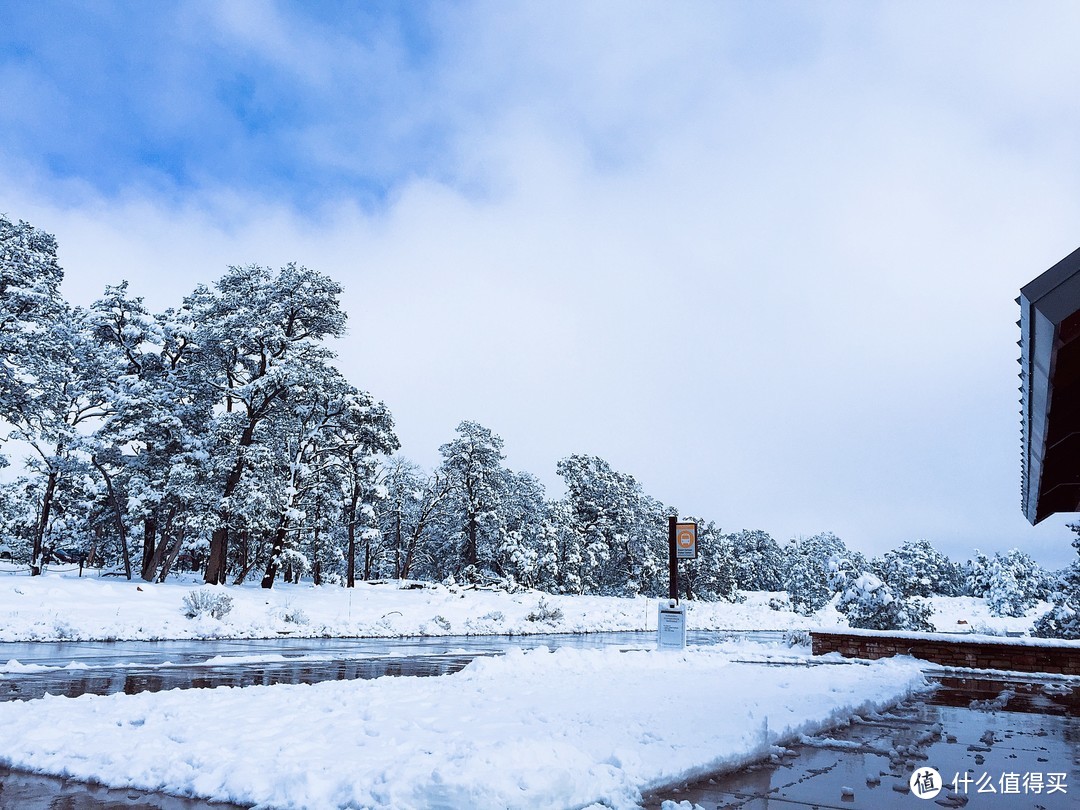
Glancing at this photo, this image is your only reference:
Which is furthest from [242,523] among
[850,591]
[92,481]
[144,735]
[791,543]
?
[791,543]

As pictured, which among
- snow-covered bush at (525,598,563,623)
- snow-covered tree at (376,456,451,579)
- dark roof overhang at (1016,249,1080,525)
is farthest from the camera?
snow-covered tree at (376,456,451,579)

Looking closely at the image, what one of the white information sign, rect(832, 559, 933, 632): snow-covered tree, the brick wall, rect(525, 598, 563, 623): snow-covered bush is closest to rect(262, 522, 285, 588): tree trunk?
rect(525, 598, 563, 623): snow-covered bush

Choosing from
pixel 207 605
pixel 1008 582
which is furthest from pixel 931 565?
pixel 207 605

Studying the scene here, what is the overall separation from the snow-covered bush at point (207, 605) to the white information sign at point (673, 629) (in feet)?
46.4

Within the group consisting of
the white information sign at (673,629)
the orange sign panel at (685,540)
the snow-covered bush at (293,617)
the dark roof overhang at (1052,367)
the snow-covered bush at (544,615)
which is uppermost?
the dark roof overhang at (1052,367)

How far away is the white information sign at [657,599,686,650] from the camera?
17031 mm

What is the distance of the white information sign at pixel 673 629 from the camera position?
1703 centimetres

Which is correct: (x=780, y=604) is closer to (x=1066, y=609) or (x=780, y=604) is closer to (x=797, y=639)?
(x=797, y=639)

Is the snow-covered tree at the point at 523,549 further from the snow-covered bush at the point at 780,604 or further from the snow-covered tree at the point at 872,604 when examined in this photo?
the snow-covered tree at the point at 872,604

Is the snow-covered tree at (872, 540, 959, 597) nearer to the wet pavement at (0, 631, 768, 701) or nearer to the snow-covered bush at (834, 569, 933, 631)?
the snow-covered bush at (834, 569, 933, 631)

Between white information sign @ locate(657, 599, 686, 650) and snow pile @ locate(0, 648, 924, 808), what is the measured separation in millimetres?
7077

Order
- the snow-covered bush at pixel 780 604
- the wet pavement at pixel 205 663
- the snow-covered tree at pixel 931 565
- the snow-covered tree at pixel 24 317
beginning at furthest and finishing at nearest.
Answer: the snow-covered tree at pixel 931 565 < the snow-covered bush at pixel 780 604 < the snow-covered tree at pixel 24 317 < the wet pavement at pixel 205 663

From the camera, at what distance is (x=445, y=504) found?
57.2m

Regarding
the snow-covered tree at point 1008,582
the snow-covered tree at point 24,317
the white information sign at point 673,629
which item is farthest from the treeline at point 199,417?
the snow-covered tree at point 1008,582
